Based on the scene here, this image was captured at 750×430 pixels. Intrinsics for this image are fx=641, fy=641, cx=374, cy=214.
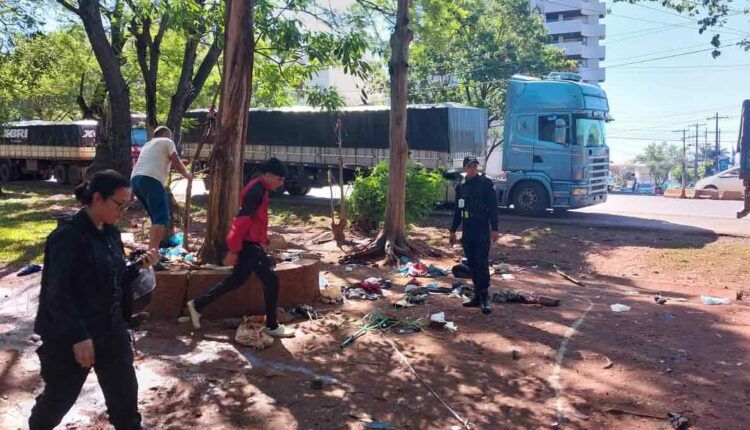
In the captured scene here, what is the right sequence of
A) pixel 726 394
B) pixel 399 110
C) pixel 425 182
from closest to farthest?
pixel 726 394
pixel 399 110
pixel 425 182

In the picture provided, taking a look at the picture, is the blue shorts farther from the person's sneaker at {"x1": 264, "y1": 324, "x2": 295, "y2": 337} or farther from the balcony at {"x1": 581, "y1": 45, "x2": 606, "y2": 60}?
the balcony at {"x1": 581, "y1": 45, "x2": 606, "y2": 60}

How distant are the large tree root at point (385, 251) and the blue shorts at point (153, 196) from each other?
370 centimetres

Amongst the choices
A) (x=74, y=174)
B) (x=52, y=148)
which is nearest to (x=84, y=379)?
(x=74, y=174)

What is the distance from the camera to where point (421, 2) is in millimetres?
13188

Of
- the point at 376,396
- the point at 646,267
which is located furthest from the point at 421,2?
the point at 376,396

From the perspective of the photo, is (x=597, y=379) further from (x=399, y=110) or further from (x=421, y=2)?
(x=421, y=2)

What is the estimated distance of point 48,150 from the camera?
1082 inches

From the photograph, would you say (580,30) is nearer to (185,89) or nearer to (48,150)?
(48,150)

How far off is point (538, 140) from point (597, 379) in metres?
11.6

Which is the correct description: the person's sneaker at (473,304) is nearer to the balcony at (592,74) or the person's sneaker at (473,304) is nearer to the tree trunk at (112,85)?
the tree trunk at (112,85)

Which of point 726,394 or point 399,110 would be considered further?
point 399,110

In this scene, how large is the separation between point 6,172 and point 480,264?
29731 mm

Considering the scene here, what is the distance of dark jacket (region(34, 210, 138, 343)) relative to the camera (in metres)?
2.86

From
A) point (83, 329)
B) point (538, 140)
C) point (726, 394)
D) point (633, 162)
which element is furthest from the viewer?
point (633, 162)
